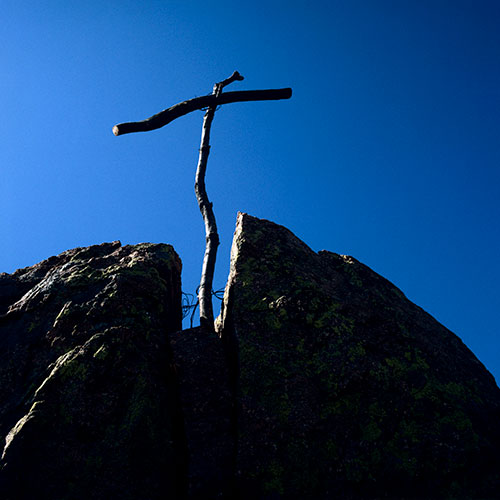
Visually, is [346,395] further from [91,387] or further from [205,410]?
[91,387]

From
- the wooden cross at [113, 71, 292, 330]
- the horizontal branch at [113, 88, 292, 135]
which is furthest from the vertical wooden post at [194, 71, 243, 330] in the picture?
the horizontal branch at [113, 88, 292, 135]

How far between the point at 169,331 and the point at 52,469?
3294 mm

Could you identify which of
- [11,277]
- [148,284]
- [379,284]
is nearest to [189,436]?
[148,284]

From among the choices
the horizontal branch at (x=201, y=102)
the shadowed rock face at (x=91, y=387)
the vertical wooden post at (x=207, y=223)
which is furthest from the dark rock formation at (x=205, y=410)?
the horizontal branch at (x=201, y=102)

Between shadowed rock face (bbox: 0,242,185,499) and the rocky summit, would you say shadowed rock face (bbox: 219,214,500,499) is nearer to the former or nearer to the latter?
the rocky summit

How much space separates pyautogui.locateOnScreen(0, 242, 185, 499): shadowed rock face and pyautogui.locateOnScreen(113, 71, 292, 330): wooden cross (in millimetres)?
1838

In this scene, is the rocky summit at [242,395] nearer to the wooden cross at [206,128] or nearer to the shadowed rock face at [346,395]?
the shadowed rock face at [346,395]

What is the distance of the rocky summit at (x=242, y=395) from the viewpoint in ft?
20.4

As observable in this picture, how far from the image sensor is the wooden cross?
1121 cm

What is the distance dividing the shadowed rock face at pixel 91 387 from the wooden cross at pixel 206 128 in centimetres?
184

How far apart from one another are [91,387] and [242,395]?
242cm

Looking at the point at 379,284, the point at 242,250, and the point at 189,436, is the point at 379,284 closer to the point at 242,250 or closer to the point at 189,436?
the point at 242,250

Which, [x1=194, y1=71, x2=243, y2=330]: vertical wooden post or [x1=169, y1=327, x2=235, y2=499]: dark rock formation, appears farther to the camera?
[x1=194, y1=71, x2=243, y2=330]: vertical wooden post

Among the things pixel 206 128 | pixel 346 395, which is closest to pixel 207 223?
pixel 206 128
